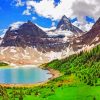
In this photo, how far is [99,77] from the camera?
140 meters

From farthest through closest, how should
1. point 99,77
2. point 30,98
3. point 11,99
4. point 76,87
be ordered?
point 99,77, point 76,87, point 30,98, point 11,99

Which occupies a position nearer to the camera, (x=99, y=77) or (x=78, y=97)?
(x=78, y=97)

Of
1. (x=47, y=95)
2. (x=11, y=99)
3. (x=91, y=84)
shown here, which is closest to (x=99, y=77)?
(x=91, y=84)

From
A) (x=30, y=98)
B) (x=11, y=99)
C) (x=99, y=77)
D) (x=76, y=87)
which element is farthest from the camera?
(x=99, y=77)

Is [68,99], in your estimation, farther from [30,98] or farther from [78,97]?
[30,98]

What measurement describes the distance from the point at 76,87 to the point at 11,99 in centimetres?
3810

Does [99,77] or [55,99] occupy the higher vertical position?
[99,77]

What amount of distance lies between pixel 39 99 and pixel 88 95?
13.7 metres

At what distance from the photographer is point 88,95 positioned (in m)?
89.1

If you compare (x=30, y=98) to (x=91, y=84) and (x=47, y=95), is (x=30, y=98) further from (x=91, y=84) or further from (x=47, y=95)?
(x=91, y=84)

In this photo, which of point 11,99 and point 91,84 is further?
point 91,84

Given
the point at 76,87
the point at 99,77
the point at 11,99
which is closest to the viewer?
the point at 11,99

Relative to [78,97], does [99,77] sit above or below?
above

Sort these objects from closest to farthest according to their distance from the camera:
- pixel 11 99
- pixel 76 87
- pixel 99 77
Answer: pixel 11 99 → pixel 76 87 → pixel 99 77
